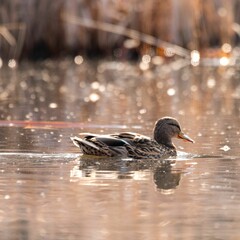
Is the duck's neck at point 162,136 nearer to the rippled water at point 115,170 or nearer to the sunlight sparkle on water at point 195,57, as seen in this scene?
the rippled water at point 115,170

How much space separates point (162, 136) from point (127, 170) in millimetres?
1466

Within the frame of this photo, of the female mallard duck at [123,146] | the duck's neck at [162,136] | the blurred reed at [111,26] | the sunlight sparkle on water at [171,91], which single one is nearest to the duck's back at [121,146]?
the female mallard duck at [123,146]

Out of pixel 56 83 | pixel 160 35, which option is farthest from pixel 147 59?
pixel 56 83

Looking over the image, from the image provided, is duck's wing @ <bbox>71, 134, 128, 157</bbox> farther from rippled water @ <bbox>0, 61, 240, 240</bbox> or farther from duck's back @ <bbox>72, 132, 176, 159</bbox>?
rippled water @ <bbox>0, 61, 240, 240</bbox>

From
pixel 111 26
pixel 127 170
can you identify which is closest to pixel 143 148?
pixel 127 170

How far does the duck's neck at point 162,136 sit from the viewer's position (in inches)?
376

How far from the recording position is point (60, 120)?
11664 millimetres

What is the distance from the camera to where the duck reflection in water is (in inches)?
303

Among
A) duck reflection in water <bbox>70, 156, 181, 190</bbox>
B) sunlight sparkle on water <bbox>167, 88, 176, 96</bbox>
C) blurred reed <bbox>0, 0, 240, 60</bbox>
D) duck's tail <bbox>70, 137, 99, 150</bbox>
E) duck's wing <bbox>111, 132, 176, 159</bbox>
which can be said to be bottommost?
duck reflection in water <bbox>70, 156, 181, 190</bbox>

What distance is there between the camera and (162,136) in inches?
380

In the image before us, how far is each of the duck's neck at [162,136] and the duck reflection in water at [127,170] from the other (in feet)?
2.10

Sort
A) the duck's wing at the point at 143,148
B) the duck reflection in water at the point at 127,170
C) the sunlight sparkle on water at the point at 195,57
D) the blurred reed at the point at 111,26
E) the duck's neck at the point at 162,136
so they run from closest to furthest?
the duck reflection in water at the point at 127,170, the duck's wing at the point at 143,148, the duck's neck at the point at 162,136, the blurred reed at the point at 111,26, the sunlight sparkle on water at the point at 195,57

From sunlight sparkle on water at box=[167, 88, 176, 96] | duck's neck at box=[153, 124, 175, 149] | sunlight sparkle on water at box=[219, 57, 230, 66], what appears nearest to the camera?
duck's neck at box=[153, 124, 175, 149]

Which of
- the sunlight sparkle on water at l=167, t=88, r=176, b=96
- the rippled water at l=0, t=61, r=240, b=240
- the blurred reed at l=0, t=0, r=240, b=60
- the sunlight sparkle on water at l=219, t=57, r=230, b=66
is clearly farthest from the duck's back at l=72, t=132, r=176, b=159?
the sunlight sparkle on water at l=219, t=57, r=230, b=66
